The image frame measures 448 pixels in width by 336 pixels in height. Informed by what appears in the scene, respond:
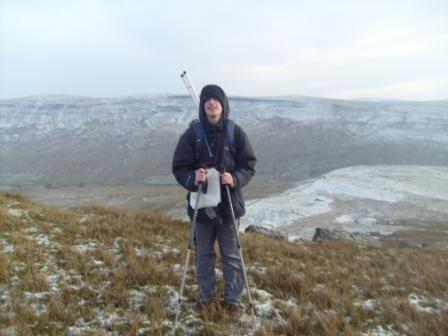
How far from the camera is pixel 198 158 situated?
534 centimetres

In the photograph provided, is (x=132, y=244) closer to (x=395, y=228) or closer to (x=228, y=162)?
(x=228, y=162)

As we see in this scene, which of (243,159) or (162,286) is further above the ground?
(243,159)

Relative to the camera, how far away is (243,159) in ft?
17.8

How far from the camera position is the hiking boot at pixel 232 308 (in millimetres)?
5332

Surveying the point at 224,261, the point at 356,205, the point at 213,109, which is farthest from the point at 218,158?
the point at 356,205

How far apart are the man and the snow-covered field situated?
23810 mm

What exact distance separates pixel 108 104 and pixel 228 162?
7705 inches

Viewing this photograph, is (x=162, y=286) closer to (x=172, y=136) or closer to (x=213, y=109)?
(x=213, y=109)

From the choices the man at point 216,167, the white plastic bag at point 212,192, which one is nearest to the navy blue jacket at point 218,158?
the man at point 216,167

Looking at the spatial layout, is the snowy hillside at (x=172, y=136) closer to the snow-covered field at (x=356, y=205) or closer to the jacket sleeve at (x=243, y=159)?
the snow-covered field at (x=356, y=205)

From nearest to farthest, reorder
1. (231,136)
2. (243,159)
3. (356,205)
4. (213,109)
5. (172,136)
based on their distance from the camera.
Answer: (213,109), (231,136), (243,159), (356,205), (172,136)

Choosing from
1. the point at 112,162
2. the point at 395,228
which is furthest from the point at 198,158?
the point at 112,162

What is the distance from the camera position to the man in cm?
523

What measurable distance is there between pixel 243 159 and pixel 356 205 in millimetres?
37810
